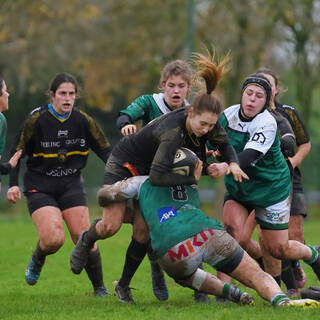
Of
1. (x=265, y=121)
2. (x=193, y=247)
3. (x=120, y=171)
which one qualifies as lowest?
(x=193, y=247)

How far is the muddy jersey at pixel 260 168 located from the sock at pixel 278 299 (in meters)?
1.26

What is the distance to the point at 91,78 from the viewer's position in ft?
97.5

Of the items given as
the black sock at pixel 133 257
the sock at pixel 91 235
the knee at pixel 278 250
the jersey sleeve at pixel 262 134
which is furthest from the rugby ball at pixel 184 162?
the knee at pixel 278 250

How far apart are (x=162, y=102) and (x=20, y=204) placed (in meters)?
16.3

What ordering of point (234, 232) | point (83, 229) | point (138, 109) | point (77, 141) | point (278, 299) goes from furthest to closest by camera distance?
point (77, 141), point (83, 229), point (138, 109), point (234, 232), point (278, 299)

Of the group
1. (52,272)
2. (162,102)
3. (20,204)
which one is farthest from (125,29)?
(162,102)

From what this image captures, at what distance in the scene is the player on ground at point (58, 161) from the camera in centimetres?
780

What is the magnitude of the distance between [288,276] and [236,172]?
7.74 ft

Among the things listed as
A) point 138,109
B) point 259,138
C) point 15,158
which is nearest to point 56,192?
point 15,158

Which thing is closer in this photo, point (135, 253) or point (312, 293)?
point (312, 293)

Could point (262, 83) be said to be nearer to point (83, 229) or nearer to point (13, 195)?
point (83, 229)

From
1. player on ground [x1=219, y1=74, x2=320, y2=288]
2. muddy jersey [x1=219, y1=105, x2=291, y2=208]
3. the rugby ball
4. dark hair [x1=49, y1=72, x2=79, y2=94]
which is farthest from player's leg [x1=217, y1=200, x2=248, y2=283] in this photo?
dark hair [x1=49, y1=72, x2=79, y2=94]

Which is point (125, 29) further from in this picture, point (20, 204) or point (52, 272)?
point (52, 272)

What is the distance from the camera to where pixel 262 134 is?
6859 millimetres
